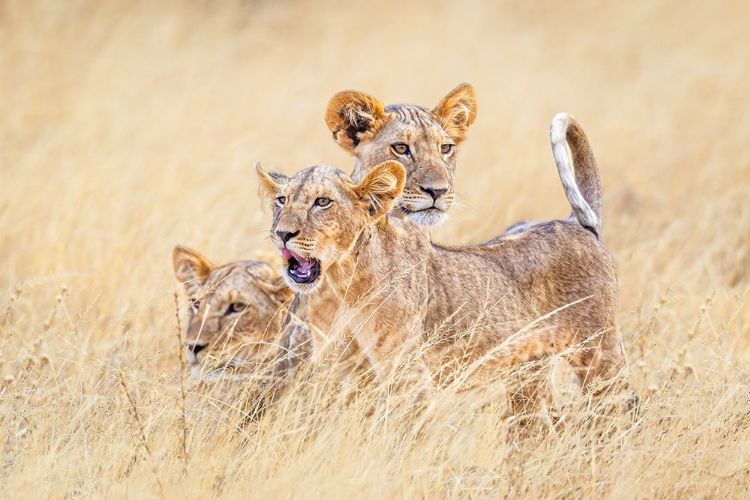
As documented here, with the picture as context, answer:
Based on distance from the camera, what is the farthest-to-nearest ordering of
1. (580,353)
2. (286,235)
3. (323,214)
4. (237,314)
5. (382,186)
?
(237,314), (580,353), (382,186), (323,214), (286,235)

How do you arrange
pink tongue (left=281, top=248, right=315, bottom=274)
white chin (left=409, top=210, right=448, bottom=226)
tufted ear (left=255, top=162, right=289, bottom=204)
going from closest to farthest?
pink tongue (left=281, top=248, right=315, bottom=274)
tufted ear (left=255, top=162, right=289, bottom=204)
white chin (left=409, top=210, right=448, bottom=226)

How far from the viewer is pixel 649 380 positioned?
5.40 metres

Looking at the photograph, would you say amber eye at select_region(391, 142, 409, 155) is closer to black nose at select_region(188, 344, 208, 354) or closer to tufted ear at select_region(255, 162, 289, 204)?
tufted ear at select_region(255, 162, 289, 204)

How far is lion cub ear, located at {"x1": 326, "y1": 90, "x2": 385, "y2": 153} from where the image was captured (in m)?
5.45

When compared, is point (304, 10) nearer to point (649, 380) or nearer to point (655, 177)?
point (655, 177)

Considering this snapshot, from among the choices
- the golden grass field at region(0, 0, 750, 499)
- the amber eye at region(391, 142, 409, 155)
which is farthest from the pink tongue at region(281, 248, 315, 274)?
the amber eye at region(391, 142, 409, 155)

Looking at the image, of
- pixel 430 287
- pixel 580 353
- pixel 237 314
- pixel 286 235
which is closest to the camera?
pixel 286 235

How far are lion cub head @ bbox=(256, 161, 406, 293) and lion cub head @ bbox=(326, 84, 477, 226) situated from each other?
0.57m

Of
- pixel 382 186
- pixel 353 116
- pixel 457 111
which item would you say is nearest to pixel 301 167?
pixel 457 111

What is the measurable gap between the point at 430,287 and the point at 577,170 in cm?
123

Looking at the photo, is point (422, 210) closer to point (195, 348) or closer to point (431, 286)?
point (431, 286)

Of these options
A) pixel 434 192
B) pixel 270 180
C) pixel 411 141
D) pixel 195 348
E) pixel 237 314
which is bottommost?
pixel 195 348

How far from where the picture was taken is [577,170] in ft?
18.2

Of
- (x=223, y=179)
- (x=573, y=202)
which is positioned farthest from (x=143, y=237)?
(x=573, y=202)
